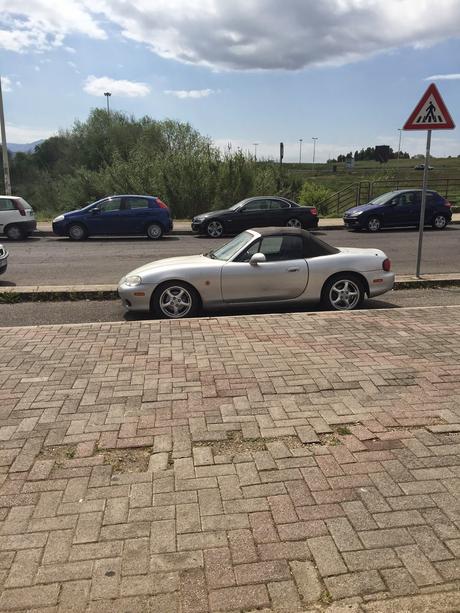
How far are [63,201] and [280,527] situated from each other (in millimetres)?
40178

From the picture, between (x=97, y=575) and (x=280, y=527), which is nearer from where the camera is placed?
(x=97, y=575)

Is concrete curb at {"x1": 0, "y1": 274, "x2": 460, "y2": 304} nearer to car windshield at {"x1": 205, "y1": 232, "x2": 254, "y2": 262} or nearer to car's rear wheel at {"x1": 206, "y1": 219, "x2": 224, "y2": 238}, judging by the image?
car windshield at {"x1": 205, "y1": 232, "x2": 254, "y2": 262}

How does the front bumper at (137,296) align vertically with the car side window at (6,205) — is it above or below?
below

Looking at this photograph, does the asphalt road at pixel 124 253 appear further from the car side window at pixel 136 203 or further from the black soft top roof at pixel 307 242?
the black soft top roof at pixel 307 242

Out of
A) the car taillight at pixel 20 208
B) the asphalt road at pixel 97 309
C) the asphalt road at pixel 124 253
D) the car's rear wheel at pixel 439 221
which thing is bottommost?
the asphalt road at pixel 97 309

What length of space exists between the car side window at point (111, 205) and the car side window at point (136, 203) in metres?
0.27

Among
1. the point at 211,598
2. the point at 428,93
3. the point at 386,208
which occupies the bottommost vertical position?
the point at 211,598

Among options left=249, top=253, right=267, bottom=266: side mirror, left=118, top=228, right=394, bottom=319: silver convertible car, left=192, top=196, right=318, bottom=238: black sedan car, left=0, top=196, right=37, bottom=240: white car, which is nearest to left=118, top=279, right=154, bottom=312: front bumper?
left=118, top=228, right=394, bottom=319: silver convertible car

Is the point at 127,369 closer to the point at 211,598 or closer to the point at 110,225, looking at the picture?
the point at 211,598

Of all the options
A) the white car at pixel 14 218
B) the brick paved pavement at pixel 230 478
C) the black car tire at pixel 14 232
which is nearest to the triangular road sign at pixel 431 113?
the brick paved pavement at pixel 230 478

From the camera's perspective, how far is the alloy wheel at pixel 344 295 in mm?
7176

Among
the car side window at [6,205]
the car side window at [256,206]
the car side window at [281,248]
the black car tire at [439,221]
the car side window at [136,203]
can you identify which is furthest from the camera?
the black car tire at [439,221]

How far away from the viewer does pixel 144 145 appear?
3869 cm

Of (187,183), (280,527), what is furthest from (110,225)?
(280,527)
